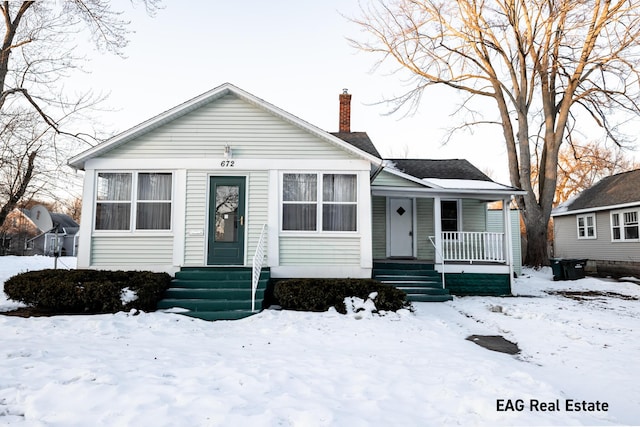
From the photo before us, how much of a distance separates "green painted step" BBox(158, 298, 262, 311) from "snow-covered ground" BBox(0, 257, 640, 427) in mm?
532

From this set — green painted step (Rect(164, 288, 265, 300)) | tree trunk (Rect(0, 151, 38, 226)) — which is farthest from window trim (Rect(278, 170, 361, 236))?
tree trunk (Rect(0, 151, 38, 226))

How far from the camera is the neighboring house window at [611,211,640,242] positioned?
15602 mm

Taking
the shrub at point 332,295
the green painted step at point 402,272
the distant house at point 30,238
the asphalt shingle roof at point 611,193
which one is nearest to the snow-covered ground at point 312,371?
the shrub at point 332,295

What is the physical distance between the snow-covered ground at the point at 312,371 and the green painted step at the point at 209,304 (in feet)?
1.75

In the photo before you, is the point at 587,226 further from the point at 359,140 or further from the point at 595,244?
the point at 359,140

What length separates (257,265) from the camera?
8.38 m

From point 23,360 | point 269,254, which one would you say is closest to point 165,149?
point 269,254

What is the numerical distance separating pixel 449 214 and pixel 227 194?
25.0ft

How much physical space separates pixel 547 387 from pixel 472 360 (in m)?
1.00

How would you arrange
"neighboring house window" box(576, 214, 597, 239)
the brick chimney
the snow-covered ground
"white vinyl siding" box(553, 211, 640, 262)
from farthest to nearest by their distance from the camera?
"neighboring house window" box(576, 214, 597, 239)
"white vinyl siding" box(553, 211, 640, 262)
the brick chimney
the snow-covered ground

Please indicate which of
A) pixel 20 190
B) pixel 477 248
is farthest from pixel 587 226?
pixel 20 190

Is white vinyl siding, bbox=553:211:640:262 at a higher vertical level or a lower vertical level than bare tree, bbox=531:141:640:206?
lower

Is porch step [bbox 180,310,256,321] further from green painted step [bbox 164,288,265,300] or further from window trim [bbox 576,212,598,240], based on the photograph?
window trim [bbox 576,212,598,240]

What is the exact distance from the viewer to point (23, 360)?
4.16 metres
